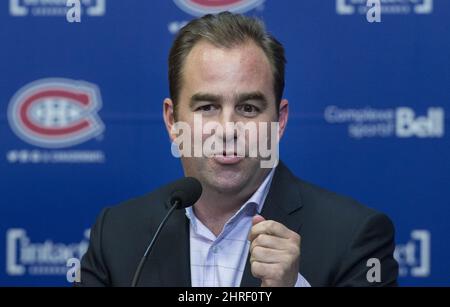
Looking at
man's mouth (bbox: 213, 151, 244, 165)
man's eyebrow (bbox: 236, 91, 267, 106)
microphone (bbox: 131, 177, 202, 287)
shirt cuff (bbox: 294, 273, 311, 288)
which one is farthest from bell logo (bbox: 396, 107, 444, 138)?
microphone (bbox: 131, 177, 202, 287)

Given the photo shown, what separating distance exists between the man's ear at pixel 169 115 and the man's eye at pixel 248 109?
0.23 meters

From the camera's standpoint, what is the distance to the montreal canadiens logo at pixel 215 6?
2.15 m

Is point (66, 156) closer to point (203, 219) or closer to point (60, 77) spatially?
point (60, 77)

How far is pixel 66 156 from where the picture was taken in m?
2.20

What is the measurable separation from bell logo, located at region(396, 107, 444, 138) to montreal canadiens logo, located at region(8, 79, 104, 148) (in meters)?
0.81

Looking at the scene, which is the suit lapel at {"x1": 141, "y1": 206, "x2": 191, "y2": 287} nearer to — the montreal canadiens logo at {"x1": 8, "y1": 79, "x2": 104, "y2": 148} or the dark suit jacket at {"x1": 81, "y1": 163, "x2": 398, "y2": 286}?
the dark suit jacket at {"x1": 81, "y1": 163, "x2": 398, "y2": 286}

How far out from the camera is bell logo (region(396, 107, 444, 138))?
2141 millimetres

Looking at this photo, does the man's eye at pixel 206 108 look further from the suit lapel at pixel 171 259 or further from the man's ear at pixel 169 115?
the suit lapel at pixel 171 259

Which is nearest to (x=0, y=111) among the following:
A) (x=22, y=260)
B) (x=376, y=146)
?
(x=22, y=260)

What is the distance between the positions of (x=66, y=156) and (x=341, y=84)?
30.6 inches

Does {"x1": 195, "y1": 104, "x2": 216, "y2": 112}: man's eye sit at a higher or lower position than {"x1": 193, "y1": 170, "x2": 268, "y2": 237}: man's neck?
higher

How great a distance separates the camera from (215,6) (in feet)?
7.07

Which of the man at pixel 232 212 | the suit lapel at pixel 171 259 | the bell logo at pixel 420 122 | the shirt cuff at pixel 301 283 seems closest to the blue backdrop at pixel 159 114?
the bell logo at pixel 420 122

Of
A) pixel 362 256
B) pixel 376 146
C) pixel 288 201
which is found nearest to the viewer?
pixel 362 256
